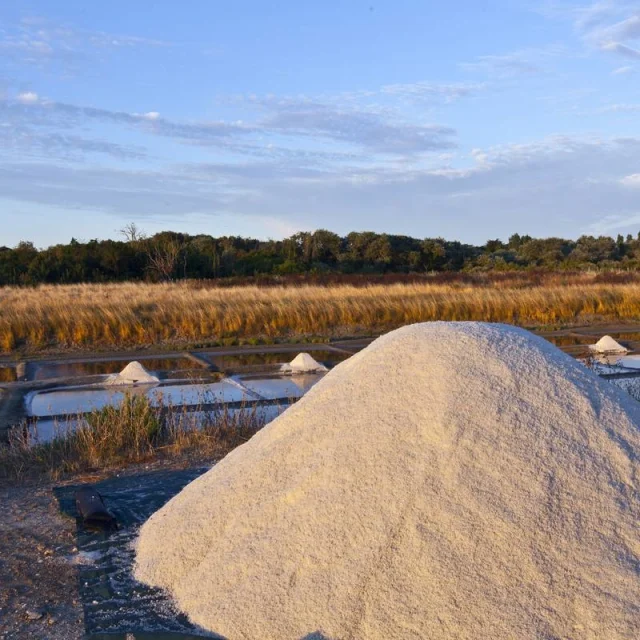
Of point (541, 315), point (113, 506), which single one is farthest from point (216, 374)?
point (541, 315)

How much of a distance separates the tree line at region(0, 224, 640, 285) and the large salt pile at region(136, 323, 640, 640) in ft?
99.0

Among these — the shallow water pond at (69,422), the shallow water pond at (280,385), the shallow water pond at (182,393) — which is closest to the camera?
the shallow water pond at (69,422)

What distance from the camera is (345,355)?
13.2 m

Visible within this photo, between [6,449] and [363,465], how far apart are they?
3803 mm

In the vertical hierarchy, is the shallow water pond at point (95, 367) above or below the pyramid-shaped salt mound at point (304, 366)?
below

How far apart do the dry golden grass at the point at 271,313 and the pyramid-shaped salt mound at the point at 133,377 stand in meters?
4.36

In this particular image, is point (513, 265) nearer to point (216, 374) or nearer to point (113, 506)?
point (216, 374)

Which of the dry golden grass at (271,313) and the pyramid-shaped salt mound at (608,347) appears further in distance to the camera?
the dry golden grass at (271,313)

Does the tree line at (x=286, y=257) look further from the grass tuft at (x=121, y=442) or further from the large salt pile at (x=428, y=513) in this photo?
the large salt pile at (x=428, y=513)

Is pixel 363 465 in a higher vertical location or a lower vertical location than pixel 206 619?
higher

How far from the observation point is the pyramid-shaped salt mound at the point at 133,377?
34.8 ft

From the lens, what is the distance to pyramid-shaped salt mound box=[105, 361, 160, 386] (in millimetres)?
A: 10594

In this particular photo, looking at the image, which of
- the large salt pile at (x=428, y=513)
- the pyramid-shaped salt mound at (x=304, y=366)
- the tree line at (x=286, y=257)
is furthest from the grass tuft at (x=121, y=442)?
the tree line at (x=286, y=257)

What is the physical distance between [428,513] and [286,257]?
132ft
